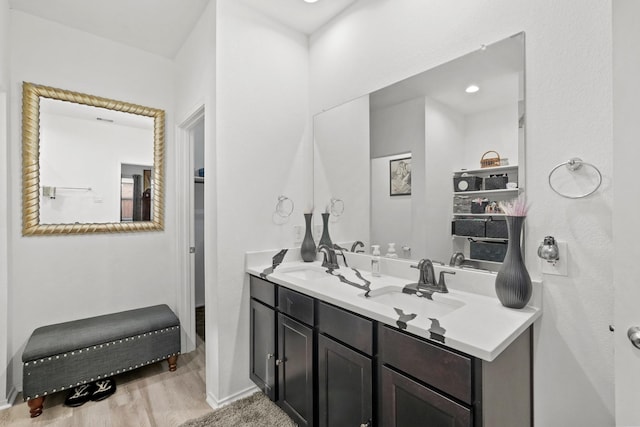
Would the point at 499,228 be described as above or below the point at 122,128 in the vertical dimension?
below

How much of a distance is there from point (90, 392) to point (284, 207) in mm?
1873

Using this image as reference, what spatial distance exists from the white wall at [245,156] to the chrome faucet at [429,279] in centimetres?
108

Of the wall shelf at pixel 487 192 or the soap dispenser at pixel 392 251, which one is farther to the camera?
the soap dispenser at pixel 392 251

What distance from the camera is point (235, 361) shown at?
2.02 meters

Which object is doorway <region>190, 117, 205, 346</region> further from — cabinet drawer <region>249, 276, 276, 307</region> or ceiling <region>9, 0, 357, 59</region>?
cabinet drawer <region>249, 276, 276, 307</region>

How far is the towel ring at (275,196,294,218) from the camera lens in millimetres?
2258

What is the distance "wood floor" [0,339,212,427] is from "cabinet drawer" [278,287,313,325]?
928 millimetres

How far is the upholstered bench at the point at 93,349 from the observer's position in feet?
6.13

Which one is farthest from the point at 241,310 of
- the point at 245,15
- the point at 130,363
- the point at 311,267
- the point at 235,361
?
the point at 245,15

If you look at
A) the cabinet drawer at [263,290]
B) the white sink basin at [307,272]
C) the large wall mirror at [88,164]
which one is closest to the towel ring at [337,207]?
the white sink basin at [307,272]

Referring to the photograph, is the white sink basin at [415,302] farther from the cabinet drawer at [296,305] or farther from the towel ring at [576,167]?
the towel ring at [576,167]

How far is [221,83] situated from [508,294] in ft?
6.57

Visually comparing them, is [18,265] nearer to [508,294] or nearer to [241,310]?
[241,310]

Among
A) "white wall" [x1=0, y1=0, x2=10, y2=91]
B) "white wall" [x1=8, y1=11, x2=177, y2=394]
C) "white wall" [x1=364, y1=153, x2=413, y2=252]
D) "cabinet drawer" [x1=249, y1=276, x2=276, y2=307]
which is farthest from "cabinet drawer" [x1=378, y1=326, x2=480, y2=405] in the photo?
"white wall" [x1=0, y1=0, x2=10, y2=91]
